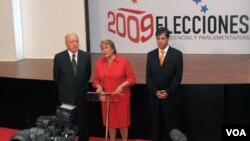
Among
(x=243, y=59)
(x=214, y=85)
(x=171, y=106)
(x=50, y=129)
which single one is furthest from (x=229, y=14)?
(x=50, y=129)

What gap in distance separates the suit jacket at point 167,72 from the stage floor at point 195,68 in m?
0.82

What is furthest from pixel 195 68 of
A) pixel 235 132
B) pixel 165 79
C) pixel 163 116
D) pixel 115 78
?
pixel 235 132

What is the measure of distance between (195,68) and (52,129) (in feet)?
13.9

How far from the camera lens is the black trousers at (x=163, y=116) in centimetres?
521

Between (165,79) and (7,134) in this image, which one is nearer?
(165,79)

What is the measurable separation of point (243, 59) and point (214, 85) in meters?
2.14

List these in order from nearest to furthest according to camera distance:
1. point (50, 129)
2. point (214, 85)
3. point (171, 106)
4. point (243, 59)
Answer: point (50, 129), point (171, 106), point (214, 85), point (243, 59)

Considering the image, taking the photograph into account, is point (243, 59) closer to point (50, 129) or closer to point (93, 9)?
point (93, 9)

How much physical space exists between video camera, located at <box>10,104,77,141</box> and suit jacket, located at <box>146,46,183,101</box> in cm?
191

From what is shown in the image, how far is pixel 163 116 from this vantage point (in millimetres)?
5332

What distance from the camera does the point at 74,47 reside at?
523 cm

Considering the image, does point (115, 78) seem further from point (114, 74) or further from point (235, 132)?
point (235, 132)

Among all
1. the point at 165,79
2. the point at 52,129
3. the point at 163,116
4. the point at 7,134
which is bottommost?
the point at 7,134

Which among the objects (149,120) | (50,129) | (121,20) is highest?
(121,20)
